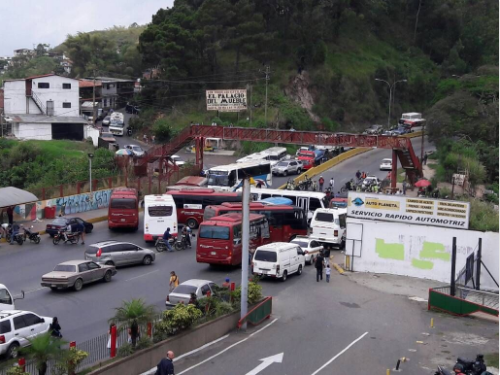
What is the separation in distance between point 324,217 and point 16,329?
21.0 meters

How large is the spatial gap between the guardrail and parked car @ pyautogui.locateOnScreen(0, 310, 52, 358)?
6.71m

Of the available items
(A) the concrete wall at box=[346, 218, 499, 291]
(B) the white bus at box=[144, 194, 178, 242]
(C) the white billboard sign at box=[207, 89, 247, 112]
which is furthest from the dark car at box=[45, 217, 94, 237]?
(C) the white billboard sign at box=[207, 89, 247, 112]

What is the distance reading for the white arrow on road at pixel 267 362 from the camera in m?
19.4

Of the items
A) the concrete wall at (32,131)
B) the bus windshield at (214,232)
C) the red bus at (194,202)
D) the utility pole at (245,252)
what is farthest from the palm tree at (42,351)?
the concrete wall at (32,131)

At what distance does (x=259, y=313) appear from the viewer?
24.1 meters

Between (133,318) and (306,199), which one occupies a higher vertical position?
(306,199)

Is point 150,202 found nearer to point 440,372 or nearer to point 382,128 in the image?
point 440,372

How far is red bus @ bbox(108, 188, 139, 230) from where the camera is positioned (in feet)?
124

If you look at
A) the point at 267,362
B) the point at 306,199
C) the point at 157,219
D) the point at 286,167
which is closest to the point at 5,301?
the point at 267,362

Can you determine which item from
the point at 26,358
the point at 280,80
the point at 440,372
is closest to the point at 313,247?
the point at 440,372

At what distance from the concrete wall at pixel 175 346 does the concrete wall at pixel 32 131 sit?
55.5 m

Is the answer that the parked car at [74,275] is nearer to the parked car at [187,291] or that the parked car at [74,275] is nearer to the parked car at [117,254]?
the parked car at [117,254]

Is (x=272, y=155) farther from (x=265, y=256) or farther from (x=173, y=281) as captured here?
(x=173, y=281)

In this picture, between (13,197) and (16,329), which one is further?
(13,197)
